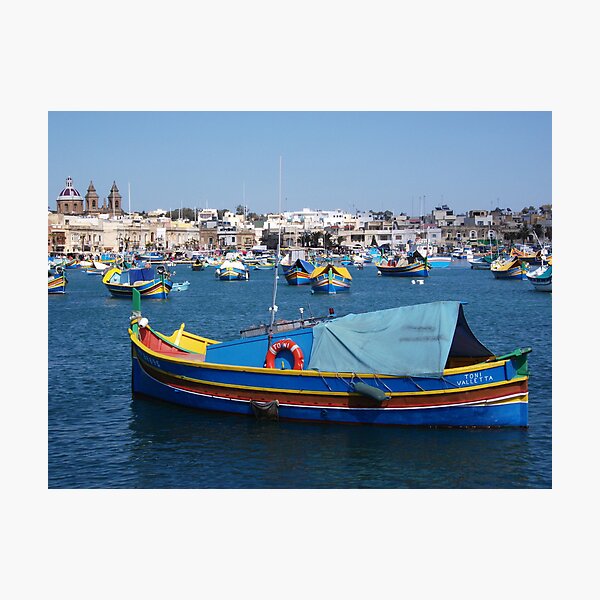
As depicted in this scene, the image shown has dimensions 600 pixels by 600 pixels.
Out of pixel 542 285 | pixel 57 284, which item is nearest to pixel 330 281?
pixel 542 285

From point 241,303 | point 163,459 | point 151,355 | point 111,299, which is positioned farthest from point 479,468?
point 111,299

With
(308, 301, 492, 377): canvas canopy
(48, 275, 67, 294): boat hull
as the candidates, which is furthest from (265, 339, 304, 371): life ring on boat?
(48, 275, 67, 294): boat hull

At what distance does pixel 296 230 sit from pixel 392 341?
153065 mm

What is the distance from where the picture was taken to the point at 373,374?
15.2 m

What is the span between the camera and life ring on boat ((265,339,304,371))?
51.9ft

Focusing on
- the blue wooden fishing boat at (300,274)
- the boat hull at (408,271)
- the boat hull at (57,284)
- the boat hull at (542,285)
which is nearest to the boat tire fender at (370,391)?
the boat hull at (542,285)

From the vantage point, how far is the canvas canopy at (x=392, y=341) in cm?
1513

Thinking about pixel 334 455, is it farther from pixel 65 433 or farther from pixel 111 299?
pixel 111 299

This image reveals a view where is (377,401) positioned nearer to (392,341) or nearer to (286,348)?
(392,341)

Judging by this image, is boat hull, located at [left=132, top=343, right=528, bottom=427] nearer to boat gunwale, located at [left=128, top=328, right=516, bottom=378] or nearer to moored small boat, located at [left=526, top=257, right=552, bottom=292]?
boat gunwale, located at [left=128, top=328, right=516, bottom=378]

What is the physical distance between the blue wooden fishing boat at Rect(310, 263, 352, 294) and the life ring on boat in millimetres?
40180

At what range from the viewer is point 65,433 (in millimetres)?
15961

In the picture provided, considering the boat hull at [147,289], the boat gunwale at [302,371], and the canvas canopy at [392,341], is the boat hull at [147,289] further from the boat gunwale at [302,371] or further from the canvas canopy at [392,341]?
the canvas canopy at [392,341]

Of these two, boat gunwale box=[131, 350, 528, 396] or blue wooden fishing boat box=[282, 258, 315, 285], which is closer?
boat gunwale box=[131, 350, 528, 396]
